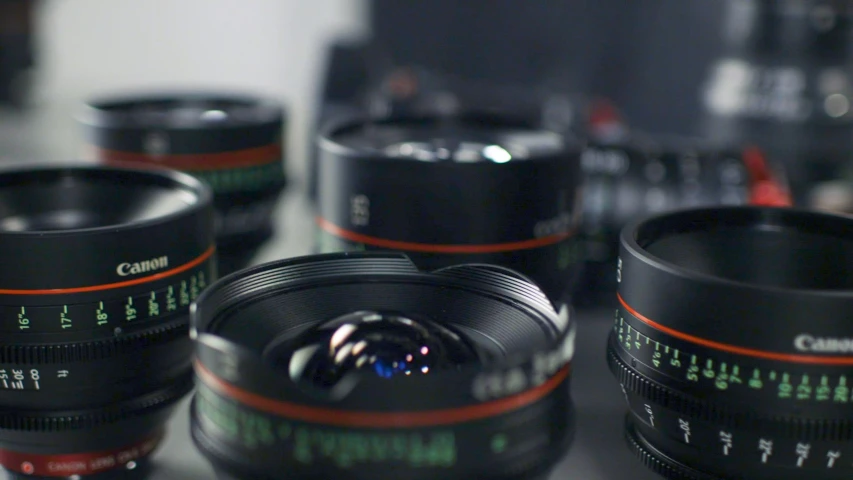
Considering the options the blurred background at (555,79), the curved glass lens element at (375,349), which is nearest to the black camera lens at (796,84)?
the blurred background at (555,79)

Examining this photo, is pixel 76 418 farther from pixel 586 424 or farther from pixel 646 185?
pixel 646 185

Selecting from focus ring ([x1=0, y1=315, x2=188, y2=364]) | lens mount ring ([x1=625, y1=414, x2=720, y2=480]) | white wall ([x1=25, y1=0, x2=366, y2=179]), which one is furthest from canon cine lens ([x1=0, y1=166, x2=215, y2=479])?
white wall ([x1=25, y1=0, x2=366, y2=179])

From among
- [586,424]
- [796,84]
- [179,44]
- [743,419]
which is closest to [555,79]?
[796,84]

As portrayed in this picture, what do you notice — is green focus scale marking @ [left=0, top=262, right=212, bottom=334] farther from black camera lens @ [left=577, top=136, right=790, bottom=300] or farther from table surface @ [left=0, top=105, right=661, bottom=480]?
black camera lens @ [left=577, top=136, right=790, bottom=300]

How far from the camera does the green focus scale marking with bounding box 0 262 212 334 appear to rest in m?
0.41

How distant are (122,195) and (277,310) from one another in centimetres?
17

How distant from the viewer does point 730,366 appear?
0.36m

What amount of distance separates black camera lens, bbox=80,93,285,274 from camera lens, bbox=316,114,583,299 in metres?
0.11

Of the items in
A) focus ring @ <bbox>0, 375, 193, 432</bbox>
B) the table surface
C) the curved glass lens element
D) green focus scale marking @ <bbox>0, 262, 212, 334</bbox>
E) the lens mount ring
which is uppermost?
the curved glass lens element

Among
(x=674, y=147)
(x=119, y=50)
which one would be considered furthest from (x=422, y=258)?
(x=119, y=50)

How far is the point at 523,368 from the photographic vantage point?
0.33 m

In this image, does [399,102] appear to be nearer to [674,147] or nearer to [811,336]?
[674,147]

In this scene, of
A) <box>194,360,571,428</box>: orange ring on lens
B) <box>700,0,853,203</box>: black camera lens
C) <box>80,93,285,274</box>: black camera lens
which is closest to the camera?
<box>194,360,571,428</box>: orange ring on lens

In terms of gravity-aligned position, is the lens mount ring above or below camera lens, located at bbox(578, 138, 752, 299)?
below
